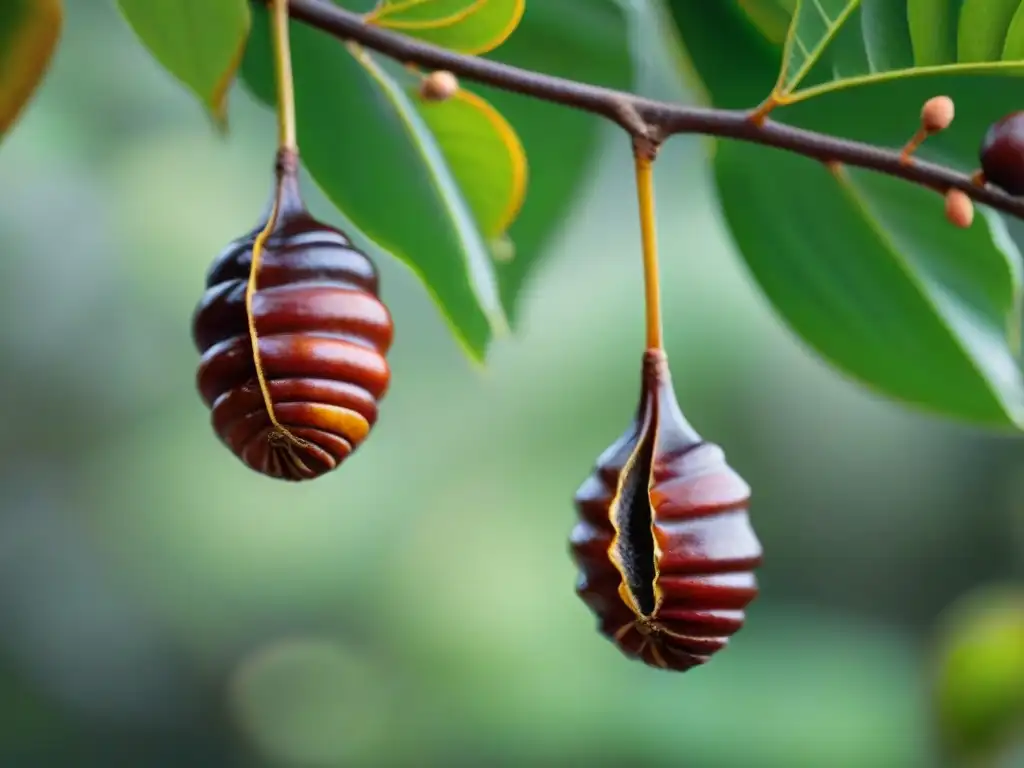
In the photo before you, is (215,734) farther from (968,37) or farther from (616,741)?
(968,37)

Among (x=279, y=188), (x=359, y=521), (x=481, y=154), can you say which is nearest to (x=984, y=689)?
(x=481, y=154)

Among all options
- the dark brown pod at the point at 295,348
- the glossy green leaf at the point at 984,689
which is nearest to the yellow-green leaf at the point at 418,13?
the dark brown pod at the point at 295,348

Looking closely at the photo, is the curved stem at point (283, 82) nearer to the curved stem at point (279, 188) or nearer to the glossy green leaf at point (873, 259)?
the curved stem at point (279, 188)

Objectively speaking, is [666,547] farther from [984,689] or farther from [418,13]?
[984,689]

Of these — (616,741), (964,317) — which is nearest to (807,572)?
(616,741)

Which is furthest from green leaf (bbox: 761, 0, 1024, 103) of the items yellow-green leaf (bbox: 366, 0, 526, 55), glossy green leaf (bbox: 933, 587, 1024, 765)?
glossy green leaf (bbox: 933, 587, 1024, 765)
